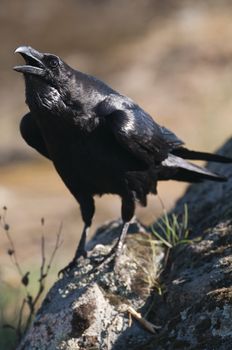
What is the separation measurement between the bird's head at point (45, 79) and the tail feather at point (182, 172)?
1054 millimetres

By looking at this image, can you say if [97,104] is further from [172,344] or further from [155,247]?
[172,344]

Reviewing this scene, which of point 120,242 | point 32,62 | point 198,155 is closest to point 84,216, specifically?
point 120,242

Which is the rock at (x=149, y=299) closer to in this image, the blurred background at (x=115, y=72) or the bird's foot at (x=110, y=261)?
the bird's foot at (x=110, y=261)

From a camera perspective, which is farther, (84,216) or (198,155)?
(198,155)

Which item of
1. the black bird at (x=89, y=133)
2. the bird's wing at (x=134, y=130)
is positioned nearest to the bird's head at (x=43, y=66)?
the black bird at (x=89, y=133)

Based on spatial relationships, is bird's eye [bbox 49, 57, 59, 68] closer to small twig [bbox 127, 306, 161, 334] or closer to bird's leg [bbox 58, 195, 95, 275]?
bird's leg [bbox 58, 195, 95, 275]

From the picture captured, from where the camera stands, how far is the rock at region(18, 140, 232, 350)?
441 centimetres

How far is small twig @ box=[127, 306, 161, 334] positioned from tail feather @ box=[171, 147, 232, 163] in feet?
5.29

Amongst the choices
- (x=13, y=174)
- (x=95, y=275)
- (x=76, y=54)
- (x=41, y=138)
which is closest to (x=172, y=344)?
(x=95, y=275)

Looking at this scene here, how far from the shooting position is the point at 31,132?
606 cm

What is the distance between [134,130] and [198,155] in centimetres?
85

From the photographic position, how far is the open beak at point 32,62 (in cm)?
529

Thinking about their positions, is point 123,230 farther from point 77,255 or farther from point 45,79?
point 45,79

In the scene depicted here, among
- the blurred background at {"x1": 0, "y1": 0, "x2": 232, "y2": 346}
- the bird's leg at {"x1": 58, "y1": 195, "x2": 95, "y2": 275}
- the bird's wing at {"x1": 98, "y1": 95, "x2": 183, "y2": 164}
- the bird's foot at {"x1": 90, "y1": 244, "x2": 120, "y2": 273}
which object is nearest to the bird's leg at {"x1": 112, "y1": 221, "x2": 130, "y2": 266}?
the bird's foot at {"x1": 90, "y1": 244, "x2": 120, "y2": 273}
